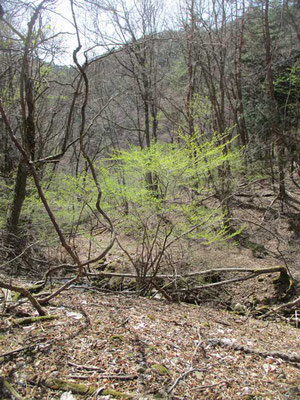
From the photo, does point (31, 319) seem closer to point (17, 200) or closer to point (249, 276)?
point (249, 276)

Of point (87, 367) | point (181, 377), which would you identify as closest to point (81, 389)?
point (87, 367)

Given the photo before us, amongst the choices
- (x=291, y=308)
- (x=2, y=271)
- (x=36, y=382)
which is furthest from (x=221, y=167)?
(x=36, y=382)

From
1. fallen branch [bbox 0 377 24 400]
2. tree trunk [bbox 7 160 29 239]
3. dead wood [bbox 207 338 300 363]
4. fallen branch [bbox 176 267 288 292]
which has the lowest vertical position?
fallen branch [bbox 176 267 288 292]

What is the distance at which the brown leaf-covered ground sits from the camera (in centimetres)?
224

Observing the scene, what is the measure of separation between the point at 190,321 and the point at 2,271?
4.67 meters

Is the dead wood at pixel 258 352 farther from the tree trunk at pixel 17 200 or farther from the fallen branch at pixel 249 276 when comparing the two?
the tree trunk at pixel 17 200

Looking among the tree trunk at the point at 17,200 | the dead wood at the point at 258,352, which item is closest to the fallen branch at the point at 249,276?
the dead wood at the point at 258,352

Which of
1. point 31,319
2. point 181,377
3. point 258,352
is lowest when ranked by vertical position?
point 258,352

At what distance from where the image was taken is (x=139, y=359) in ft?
8.46

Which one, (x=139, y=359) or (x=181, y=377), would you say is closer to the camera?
(x=181, y=377)

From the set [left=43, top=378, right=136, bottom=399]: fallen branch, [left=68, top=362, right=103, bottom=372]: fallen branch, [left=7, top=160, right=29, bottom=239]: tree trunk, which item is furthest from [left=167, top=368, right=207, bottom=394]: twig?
[left=7, top=160, right=29, bottom=239]: tree trunk

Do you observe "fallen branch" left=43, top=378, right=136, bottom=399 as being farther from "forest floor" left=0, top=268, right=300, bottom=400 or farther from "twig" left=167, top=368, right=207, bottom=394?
"twig" left=167, top=368, right=207, bottom=394

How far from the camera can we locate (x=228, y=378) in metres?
2.50

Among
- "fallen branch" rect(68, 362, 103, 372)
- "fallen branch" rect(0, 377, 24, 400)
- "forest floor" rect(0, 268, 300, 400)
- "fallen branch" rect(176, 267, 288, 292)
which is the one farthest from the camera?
"fallen branch" rect(176, 267, 288, 292)
